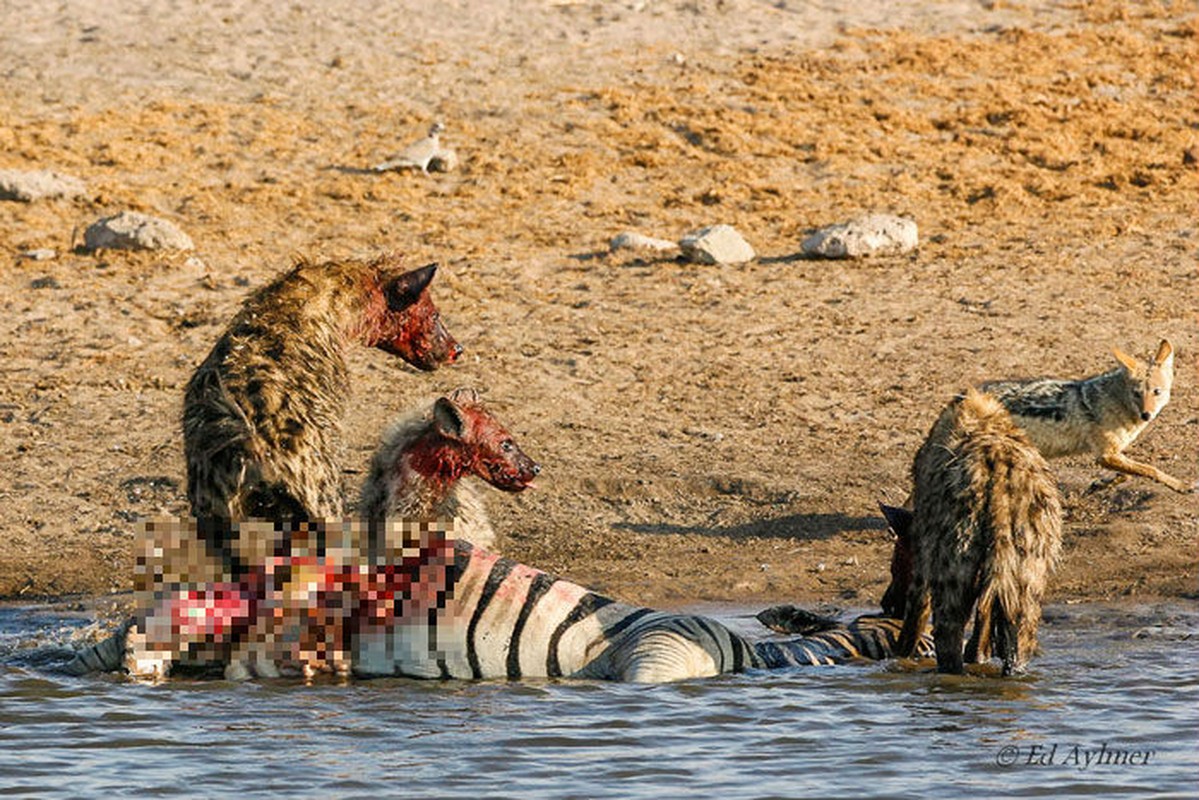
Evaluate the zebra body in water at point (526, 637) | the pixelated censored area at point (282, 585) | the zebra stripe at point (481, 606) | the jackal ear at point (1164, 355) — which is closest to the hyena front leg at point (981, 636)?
the zebra body in water at point (526, 637)

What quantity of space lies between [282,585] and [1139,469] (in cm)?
562

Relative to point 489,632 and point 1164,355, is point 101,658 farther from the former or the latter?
point 1164,355

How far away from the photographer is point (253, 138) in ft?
54.8

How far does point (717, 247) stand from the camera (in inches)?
579

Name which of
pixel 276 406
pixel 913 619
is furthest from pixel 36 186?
pixel 913 619

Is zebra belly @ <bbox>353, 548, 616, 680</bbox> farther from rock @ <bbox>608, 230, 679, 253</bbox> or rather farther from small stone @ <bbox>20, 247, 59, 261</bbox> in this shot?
small stone @ <bbox>20, 247, 59, 261</bbox>

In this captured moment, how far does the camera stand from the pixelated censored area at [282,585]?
26.4ft

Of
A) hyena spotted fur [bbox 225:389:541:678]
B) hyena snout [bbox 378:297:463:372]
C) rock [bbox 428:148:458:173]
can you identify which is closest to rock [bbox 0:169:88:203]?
rock [bbox 428:148:458:173]

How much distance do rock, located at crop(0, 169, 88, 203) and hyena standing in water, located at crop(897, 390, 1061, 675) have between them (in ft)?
28.7

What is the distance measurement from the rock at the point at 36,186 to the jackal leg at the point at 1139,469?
792 centimetres

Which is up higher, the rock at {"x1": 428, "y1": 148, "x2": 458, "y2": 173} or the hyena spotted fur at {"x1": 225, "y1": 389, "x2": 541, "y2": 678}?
the rock at {"x1": 428, "y1": 148, "x2": 458, "y2": 173}

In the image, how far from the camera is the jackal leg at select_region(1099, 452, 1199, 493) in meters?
11.6

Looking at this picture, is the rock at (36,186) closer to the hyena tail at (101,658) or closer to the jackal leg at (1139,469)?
the hyena tail at (101,658)

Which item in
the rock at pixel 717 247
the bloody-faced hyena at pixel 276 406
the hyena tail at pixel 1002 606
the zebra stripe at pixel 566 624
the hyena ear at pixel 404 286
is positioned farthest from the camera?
the rock at pixel 717 247
